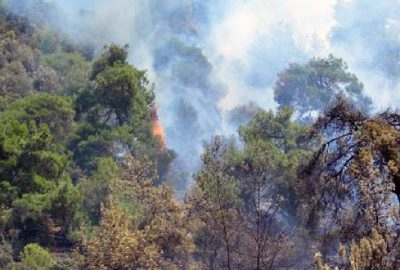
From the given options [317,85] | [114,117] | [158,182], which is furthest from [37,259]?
[317,85]

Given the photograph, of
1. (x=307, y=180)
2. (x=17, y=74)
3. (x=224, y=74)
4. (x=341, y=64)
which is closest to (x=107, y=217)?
(x=307, y=180)

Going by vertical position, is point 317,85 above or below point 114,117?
above

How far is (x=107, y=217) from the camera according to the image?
14.4 metres

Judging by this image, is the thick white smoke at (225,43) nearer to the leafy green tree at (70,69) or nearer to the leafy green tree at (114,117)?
the leafy green tree at (70,69)

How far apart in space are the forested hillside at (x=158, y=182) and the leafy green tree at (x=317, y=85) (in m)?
14.5

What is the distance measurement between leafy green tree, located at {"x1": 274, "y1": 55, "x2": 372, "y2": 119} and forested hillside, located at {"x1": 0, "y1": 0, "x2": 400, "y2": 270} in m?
14.5

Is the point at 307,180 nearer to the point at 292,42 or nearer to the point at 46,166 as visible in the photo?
the point at 46,166

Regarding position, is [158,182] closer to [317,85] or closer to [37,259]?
[37,259]

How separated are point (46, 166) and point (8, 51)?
19.4 meters

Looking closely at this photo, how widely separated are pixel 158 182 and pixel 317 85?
22.4 metres

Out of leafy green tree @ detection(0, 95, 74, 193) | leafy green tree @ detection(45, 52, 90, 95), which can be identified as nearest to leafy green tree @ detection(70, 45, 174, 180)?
leafy green tree @ detection(0, 95, 74, 193)

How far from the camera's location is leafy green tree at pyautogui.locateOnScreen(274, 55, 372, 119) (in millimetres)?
49531

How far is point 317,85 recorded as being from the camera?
165ft

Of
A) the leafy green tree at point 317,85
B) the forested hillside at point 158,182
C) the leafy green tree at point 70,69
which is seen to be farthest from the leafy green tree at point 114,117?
the leafy green tree at point 317,85
